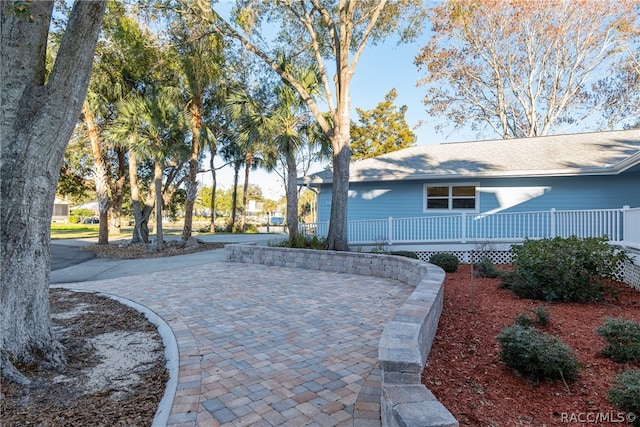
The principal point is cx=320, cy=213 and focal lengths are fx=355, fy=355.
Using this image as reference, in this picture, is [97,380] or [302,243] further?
[302,243]

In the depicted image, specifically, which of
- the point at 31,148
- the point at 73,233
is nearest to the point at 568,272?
the point at 31,148

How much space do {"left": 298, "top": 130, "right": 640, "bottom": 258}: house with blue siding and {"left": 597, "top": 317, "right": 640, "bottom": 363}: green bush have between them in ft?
22.3

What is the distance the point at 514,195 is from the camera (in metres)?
11.5

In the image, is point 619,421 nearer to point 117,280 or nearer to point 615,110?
point 117,280

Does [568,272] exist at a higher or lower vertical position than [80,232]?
higher

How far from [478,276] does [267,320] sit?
515 cm

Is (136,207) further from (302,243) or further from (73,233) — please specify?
(73,233)

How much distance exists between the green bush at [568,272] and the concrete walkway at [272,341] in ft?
6.79

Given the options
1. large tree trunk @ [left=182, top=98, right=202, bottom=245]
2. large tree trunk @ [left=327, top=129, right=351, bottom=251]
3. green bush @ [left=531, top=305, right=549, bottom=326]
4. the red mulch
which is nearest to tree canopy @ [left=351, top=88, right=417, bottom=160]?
large tree trunk @ [left=182, top=98, right=202, bottom=245]

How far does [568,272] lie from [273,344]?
4.73 meters

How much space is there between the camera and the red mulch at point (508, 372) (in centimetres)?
256

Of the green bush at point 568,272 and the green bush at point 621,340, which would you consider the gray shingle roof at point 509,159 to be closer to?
the green bush at point 568,272

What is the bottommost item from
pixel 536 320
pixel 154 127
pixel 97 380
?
pixel 97 380

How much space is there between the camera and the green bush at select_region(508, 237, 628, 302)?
5.54m
